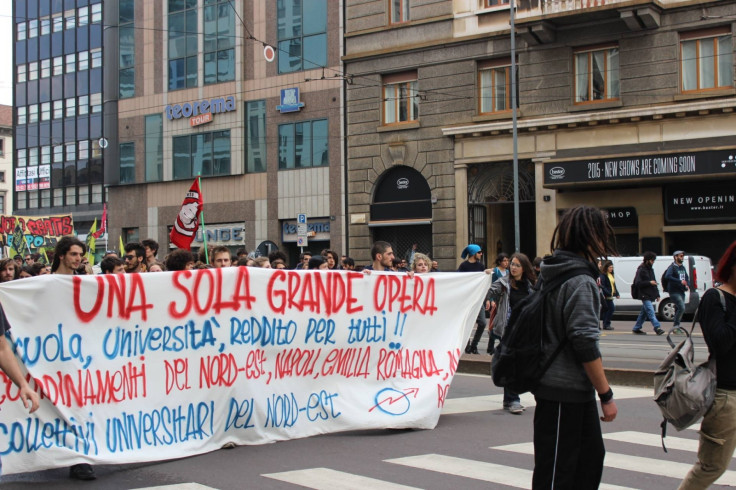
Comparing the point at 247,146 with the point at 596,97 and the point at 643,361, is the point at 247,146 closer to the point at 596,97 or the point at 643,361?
the point at 596,97

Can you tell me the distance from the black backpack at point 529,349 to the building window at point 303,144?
28806 mm

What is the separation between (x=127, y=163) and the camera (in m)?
39.5

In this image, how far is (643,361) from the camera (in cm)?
1354

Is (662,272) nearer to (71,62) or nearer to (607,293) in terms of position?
(607,293)

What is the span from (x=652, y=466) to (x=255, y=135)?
98.0 ft

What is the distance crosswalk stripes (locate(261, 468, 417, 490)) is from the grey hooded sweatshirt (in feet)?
6.73

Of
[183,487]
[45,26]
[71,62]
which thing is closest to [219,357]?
[183,487]

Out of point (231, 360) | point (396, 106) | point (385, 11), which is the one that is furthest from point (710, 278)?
point (231, 360)

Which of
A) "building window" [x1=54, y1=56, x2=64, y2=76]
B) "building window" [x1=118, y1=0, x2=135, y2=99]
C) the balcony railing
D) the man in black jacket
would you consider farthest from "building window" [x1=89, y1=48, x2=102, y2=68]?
the man in black jacket

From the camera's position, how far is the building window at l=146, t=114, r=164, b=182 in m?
38.1

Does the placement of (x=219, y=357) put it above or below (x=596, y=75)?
below

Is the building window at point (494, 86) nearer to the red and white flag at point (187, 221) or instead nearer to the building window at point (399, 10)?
the building window at point (399, 10)

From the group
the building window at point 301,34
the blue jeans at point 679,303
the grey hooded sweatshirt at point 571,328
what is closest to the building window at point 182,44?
the building window at point 301,34

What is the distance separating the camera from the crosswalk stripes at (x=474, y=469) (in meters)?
6.19
